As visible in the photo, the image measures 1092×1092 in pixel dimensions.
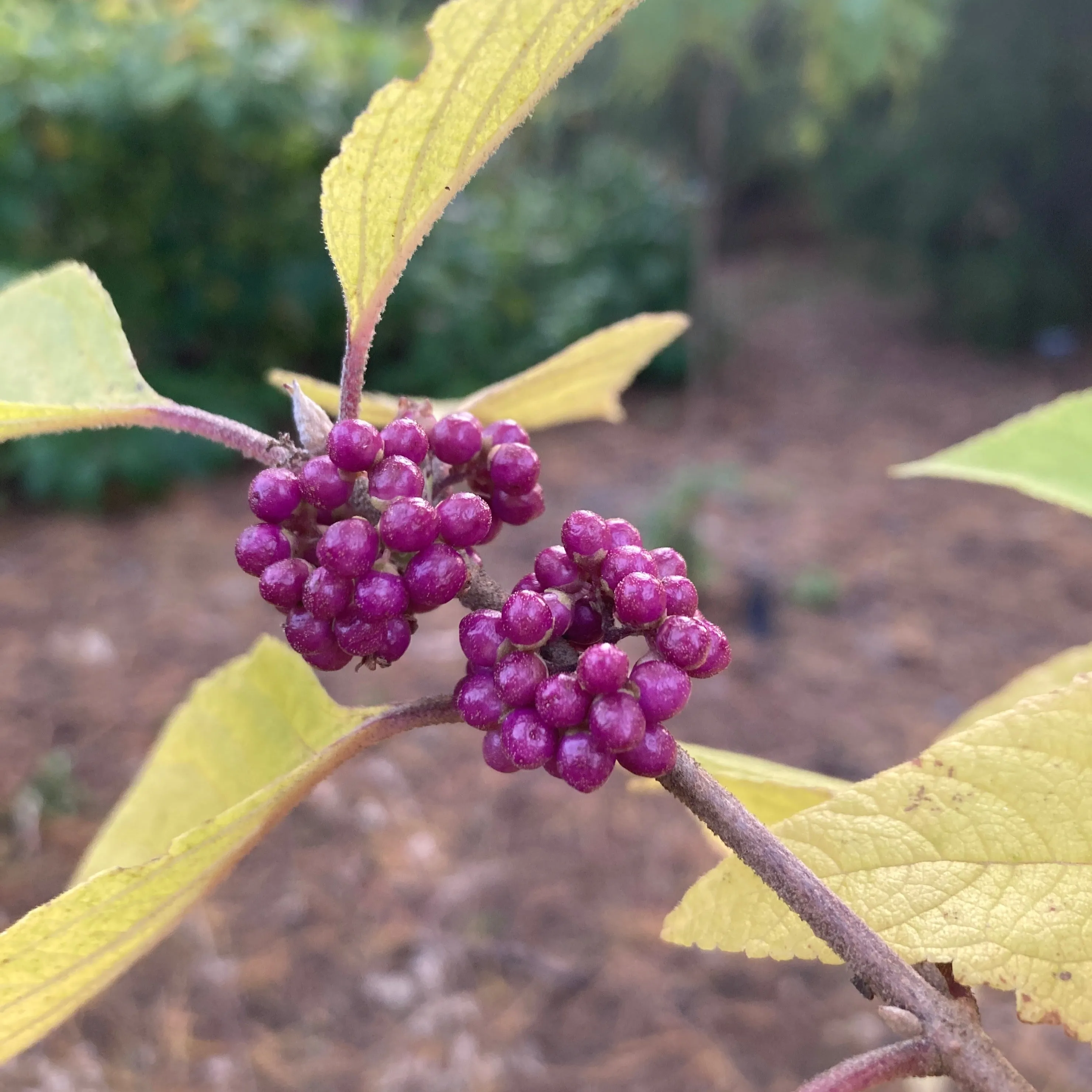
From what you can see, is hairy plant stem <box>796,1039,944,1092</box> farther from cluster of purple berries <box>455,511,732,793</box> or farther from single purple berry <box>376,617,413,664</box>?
single purple berry <box>376,617,413,664</box>

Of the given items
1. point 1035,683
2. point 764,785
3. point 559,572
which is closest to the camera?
point 559,572

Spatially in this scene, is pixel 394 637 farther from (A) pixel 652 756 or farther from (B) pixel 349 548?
(A) pixel 652 756

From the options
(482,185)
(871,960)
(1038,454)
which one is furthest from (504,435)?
(482,185)

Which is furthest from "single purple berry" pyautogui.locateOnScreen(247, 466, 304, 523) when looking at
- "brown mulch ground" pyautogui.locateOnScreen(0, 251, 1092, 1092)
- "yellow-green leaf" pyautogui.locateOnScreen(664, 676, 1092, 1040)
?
"brown mulch ground" pyautogui.locateOnScreen(0, 251, 1092, 1092)

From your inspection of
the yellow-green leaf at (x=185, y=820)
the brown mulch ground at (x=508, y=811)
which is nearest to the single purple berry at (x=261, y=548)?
the yellow-green leaf at (x=185, y=820)

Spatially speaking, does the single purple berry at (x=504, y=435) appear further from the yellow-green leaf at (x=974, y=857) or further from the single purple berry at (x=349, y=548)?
the yellow-green leaf at (x=974, y=857)

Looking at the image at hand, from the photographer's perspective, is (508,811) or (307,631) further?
(508,811)
